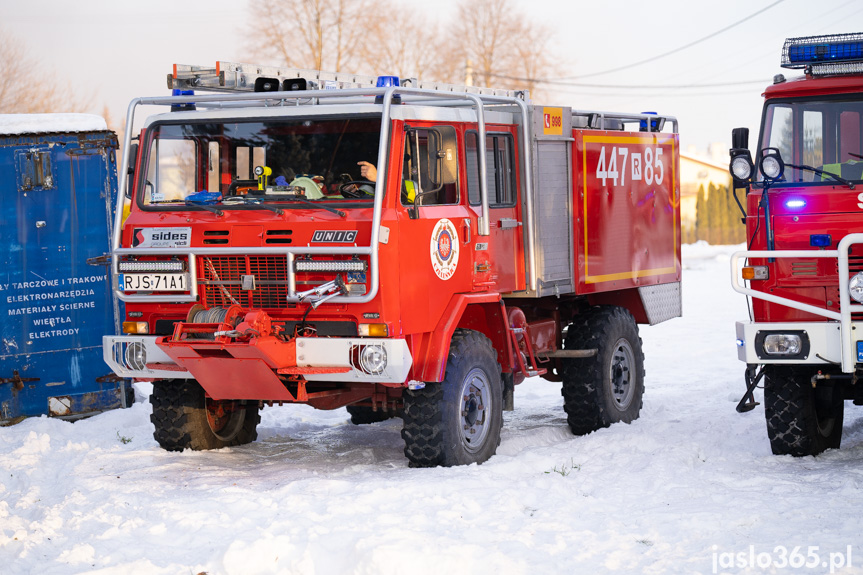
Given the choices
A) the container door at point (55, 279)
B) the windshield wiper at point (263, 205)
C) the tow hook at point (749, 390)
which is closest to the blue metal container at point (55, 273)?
the container door at point (55, 279)

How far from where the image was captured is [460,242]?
345 inches

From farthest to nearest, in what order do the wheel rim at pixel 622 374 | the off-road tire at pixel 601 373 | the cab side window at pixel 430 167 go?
the wheel rim at pixel 622 374, the off-road tire at pixel 601 373, the cab side window at pixel 430 167

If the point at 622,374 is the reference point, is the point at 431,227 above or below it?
above

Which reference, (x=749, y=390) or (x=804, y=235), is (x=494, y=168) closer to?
(x=804, y=235)

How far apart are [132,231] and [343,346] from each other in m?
2.05

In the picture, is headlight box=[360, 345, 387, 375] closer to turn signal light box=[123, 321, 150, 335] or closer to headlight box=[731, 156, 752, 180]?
turn signal light box=[123, 321, 150, 335]

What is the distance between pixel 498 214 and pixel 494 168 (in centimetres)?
38

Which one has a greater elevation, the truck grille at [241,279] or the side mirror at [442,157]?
the side mirror at [442,157]

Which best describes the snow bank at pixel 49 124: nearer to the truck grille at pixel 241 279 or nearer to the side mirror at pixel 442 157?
the truck grille at pixel 241 279

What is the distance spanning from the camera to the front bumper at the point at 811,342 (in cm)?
784

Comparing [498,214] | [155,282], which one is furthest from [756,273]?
[155,282]

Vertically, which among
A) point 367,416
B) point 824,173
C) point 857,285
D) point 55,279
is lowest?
point 367,416

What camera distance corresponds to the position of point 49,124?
11.4 meters

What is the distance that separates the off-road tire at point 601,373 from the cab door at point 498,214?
136 centimetres
